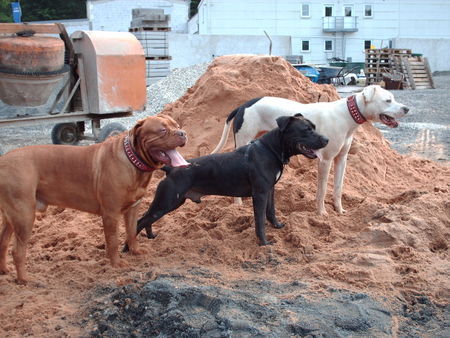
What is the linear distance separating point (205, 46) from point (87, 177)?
104 feet

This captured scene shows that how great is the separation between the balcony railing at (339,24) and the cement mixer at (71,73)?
40.1 m

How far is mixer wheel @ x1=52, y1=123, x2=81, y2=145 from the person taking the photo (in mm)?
11172

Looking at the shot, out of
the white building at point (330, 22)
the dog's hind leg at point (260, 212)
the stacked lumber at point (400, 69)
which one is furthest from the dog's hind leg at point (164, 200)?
the white building at point (330, 22)

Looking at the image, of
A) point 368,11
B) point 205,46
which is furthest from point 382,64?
point 368,11

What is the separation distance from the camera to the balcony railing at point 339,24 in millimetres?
47250

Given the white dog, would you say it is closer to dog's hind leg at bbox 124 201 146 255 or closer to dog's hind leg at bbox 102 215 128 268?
dog's hind leg at bbox 124 201 146 255

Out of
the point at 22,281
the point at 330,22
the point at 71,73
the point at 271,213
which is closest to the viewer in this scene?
the point at 22,281

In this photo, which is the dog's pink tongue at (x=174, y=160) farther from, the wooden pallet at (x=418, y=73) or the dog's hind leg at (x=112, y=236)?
the wooden pallet at (x=418, y=73)

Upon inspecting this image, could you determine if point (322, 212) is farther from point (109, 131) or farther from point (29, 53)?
point (29, 53)

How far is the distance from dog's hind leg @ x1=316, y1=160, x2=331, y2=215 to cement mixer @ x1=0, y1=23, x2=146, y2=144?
15.3 ft

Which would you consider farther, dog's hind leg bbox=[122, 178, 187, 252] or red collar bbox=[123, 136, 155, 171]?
dog's hind leg bbox=[122, 178, 187, 252]

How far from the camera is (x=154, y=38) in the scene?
731 inches

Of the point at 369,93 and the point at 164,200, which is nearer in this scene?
the point at 164,200

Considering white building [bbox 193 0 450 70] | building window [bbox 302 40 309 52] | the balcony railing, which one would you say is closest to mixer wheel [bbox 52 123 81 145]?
white building [bbox 193 0 450 70]
